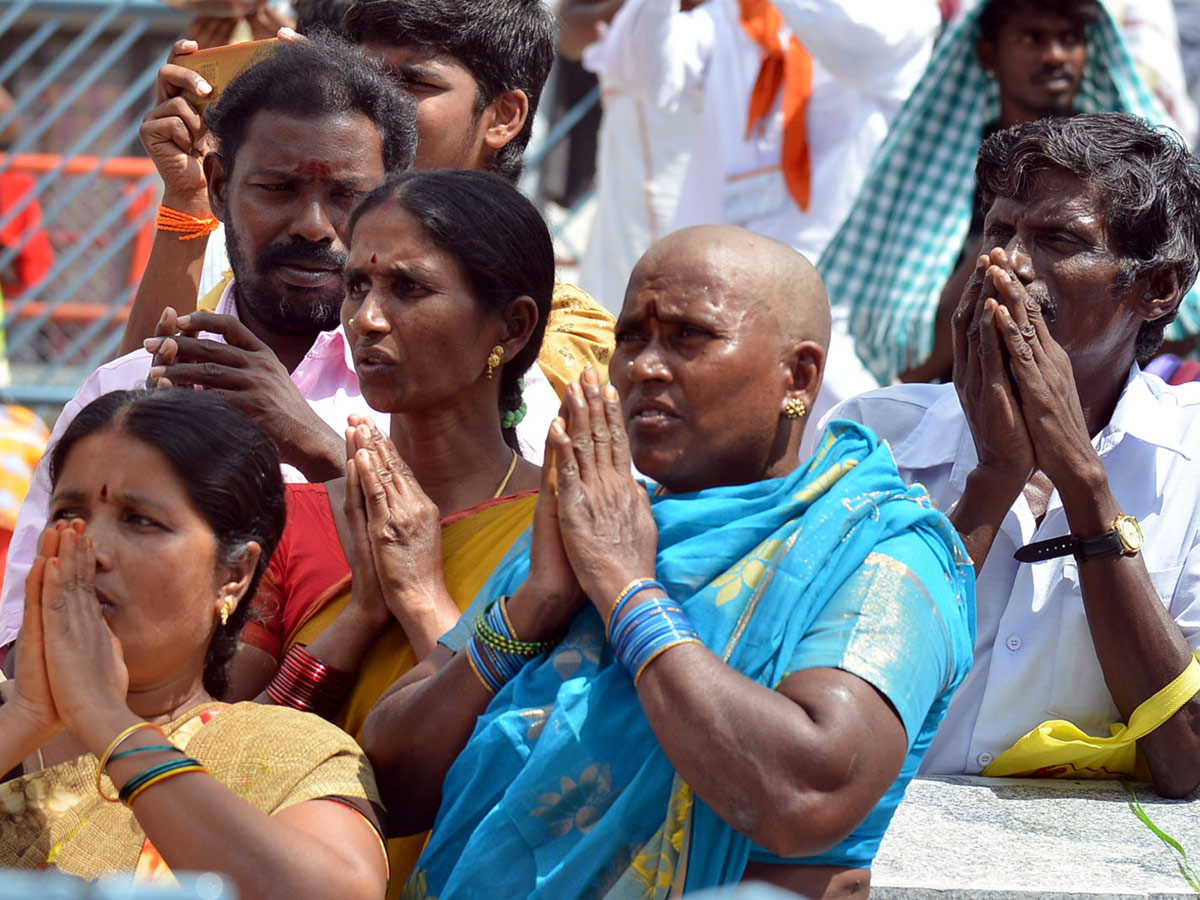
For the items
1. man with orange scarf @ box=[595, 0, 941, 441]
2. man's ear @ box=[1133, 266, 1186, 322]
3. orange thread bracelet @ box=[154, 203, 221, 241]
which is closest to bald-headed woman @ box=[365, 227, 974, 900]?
man's ear @ box=[1133, 266, 1186, 322]

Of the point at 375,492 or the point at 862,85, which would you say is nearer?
the point at 375,492

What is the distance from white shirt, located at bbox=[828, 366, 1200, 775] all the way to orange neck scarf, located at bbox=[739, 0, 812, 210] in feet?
8.97

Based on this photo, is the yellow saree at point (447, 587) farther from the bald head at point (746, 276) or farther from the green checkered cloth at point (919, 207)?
the green checkered cloth at point (919, 207)

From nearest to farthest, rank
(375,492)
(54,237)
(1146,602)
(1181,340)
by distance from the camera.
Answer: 1. (375,492)
2. (1146,602)
3. (1181,340)
4. (54,237)

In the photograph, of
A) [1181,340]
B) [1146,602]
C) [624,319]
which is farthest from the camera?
[1181,340]

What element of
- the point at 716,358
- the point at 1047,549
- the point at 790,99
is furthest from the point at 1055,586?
the point at 790,99

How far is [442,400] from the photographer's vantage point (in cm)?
319

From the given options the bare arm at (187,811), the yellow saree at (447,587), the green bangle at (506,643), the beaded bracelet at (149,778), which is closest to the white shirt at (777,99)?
the yellow saree at (447,587)

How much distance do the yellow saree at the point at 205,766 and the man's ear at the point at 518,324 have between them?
2.95 ft

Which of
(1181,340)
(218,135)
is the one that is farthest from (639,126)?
(218,135)

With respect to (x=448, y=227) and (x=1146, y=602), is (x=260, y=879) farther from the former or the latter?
(x=1146, y=602)

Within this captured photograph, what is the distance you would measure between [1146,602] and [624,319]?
1.19 metres

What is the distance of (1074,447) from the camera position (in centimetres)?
324

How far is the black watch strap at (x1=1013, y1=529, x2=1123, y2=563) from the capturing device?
3236 millimetres
